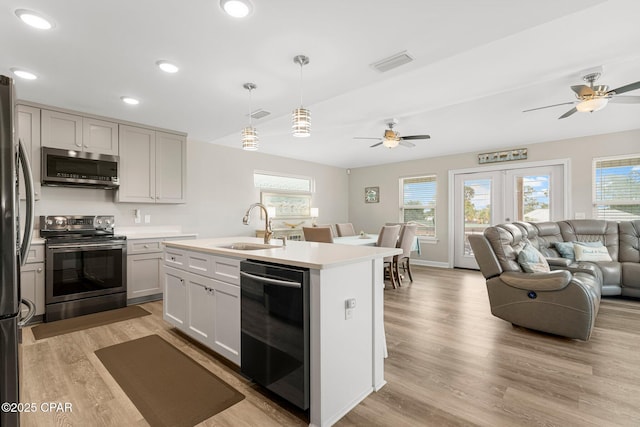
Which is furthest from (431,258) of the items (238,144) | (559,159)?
(238,144)

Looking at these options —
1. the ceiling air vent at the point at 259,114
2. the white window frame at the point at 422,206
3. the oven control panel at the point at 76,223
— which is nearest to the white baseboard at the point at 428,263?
the white window frame at the point at 422,206

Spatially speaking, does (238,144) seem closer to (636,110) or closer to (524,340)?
(524,340)

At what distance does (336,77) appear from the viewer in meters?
2.77

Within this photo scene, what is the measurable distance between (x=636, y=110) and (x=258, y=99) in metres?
4.97

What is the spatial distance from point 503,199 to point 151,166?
6.14 m

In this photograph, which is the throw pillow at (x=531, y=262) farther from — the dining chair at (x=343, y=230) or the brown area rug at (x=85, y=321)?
the brown area rug at (x=85, y=321)

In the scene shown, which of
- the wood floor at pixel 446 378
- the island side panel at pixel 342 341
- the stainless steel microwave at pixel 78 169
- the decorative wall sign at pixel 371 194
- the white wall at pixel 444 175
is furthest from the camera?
the decorative wall sign at pixel 371 194

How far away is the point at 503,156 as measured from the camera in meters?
5.67

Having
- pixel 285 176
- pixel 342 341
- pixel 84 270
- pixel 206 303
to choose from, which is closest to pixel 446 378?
pixel 342 341

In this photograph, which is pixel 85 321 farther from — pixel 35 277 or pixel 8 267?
pixel 8 267

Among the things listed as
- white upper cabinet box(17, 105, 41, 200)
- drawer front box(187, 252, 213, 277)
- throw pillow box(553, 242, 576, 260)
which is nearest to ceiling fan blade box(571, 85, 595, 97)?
throw pillow box(553, 242, 576, 260)

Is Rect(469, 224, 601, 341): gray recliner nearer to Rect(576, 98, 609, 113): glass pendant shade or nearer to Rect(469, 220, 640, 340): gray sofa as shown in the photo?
Rect(469, 220, 640, 340): gray sofa

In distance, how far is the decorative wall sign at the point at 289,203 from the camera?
617 centimetres

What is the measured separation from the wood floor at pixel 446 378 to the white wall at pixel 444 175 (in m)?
2.59
